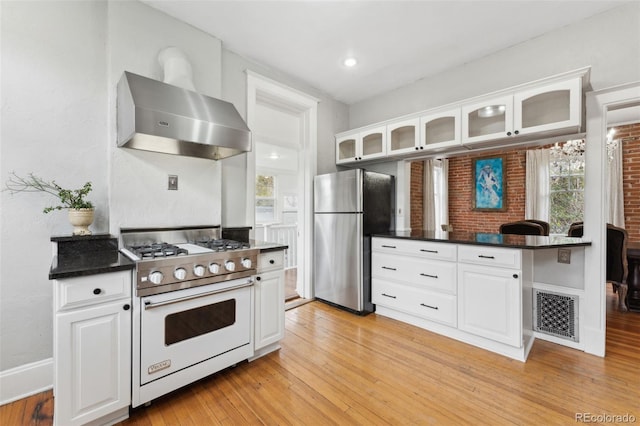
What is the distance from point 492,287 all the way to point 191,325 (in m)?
2.32

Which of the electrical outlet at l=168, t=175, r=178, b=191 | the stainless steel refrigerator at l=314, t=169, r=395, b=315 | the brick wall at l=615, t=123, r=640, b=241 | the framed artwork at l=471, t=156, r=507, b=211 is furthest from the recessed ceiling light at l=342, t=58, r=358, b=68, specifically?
the brick wall at l=615, t=123, r=640, b=241

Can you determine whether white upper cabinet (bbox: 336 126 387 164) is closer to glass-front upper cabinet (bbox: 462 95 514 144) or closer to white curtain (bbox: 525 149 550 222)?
glass-front upper cabinet (bbox: 462 95 514 144)

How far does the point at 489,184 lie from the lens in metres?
5.30

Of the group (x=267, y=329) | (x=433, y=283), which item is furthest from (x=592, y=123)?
(x=267, y=329)

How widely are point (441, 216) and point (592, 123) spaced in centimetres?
347

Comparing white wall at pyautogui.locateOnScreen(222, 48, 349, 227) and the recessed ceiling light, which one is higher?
the recessed ceiling light

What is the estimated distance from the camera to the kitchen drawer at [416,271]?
256 cm

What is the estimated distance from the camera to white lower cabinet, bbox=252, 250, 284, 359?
7.16 feet

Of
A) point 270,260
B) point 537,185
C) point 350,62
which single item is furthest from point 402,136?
point 537,185

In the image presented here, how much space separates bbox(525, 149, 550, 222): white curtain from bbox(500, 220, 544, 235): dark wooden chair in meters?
1.56

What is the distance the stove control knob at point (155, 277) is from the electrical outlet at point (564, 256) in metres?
3.17

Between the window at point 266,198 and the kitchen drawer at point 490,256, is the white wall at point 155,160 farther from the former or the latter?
the window at point 266,198

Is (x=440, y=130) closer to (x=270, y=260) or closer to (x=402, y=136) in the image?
(x=402, y=136)

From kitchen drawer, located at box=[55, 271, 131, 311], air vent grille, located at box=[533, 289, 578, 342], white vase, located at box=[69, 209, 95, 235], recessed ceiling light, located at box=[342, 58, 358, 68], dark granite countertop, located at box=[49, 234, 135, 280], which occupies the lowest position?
air vent grille, located at box=[533, 289, 578, 342]
